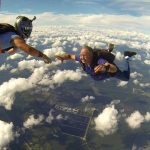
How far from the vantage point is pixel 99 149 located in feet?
556

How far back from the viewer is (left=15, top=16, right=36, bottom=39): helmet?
742 cm

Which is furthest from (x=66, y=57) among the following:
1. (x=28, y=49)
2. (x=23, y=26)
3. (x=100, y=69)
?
(x=28, y=49)

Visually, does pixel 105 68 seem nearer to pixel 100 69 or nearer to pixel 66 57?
pixel 100 69

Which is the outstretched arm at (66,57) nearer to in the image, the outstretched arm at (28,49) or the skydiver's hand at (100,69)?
the skydiver's hand at (100,69)

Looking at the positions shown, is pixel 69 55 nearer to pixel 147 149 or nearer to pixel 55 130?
pixel 55 130

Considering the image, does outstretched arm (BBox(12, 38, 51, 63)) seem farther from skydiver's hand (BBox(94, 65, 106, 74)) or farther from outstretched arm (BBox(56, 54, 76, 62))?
outstretched arm (BBox(56, 54, 76, 62))

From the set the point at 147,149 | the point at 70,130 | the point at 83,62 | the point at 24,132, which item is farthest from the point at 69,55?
the point at 147,149

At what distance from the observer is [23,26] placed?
294 inches

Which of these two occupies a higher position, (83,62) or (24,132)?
(83,62)

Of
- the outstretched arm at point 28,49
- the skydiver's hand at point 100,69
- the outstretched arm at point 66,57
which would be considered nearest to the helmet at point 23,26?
the outstretched arm at point 28,49

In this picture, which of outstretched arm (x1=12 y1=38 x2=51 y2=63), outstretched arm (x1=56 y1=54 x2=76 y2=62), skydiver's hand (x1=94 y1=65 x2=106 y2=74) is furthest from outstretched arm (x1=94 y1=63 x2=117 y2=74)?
outstretched arm (x1=12 y1=38 x2=51 y2=63)

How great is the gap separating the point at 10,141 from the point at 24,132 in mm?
13357

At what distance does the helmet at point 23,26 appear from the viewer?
7.42 metres

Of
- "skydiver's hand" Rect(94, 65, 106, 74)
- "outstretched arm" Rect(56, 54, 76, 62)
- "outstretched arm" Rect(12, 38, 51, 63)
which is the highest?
"outstretched arm" Rect(12, 38, 51, 63)
